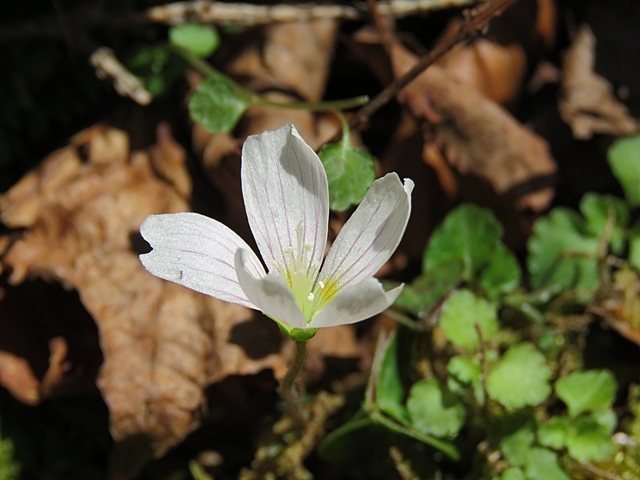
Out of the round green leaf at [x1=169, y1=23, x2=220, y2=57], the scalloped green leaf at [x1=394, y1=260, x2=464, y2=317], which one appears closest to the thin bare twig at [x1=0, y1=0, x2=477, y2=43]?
the round green leaf at [x1=169, y1=23, x2=220, y2=57]

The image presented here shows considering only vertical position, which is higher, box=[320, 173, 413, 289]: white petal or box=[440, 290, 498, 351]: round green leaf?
box=[320, 173, 413, 289]: white petal

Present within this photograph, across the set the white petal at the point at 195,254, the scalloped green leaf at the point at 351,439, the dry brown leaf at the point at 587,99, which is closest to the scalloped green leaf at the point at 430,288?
the scalloped green leaf at the point at 351,439

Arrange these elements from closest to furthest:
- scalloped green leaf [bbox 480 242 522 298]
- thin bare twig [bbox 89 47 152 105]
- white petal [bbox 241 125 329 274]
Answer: white petal [bbox 241 125 329 274], scalloped green leaf [bbox 480 242 522 298], thin bare twig [bbox 89 47 152 105]

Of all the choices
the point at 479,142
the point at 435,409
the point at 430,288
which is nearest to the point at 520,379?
the point at 435,409

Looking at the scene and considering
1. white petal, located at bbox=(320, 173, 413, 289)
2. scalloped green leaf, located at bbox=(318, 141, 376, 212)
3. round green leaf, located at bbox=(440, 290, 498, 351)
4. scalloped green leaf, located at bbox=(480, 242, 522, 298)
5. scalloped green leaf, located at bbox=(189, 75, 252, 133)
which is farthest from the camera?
scalloped green leaf, located at bbox=(480, 242, 522, 298)

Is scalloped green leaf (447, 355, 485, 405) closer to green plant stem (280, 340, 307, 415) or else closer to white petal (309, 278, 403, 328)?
green plant stem (280, 340, 307, 415)

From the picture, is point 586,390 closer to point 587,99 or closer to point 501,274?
Result: point 501,274

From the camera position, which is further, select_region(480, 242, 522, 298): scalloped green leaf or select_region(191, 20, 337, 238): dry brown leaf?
select_region(191, 20, 337, 238): dry brown leaf
